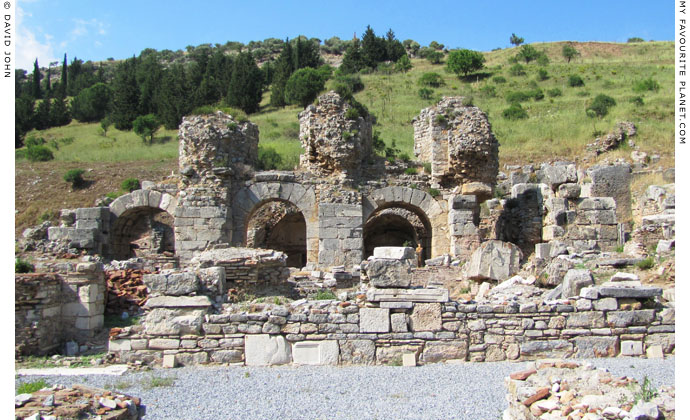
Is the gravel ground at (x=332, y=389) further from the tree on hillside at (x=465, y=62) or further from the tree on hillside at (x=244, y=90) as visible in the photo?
the tree on hillside at (x=465, y=62)

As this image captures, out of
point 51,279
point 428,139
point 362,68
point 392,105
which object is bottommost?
point 51,279

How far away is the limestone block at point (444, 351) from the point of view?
7.69 m

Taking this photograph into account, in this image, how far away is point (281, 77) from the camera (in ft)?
172

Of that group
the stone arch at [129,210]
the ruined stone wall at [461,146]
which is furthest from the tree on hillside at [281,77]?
the ruined stone wall at [461,146]

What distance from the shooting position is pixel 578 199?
14469mm

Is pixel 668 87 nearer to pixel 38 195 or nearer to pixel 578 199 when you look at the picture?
pixel 578 199

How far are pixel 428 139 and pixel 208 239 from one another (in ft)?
26.0

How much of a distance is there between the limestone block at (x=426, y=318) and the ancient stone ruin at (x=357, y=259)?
1cm

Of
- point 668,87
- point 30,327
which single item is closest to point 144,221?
point 30,327

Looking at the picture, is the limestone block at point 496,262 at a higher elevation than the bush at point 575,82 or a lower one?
lower

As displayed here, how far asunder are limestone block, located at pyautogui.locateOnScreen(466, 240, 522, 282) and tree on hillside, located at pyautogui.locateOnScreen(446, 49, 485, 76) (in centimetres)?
4520

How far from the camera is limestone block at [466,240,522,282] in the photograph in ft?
38.3

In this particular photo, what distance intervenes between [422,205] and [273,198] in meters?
4.70

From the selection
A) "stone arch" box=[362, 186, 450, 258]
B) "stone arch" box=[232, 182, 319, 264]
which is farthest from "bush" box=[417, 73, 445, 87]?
"stone arch" box=[232, 182, 319, 264]
